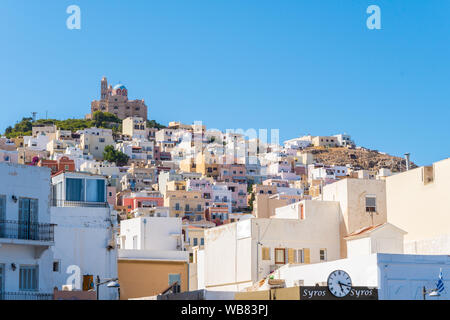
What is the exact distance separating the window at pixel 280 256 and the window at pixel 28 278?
17482 mm

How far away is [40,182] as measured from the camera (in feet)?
102

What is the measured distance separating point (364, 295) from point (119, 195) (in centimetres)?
12046

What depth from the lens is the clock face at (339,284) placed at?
2922 cm

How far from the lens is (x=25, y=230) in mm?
30156

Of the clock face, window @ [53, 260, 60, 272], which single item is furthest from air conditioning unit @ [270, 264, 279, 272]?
the clock face

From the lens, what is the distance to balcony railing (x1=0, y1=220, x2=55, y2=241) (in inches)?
1160

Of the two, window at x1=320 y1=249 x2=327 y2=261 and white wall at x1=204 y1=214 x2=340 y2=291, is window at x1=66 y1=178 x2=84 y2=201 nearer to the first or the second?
white wall at x1=204 y1=214 x2=340 y2=291

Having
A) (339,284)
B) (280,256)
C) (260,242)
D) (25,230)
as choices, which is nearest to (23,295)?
(25,230)

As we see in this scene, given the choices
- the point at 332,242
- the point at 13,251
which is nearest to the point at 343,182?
the point at 332,242

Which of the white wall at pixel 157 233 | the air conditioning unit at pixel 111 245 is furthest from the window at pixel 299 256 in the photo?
the air conditioning unit at pixel 111 245

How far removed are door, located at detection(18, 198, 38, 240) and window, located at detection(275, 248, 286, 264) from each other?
17.4 m
